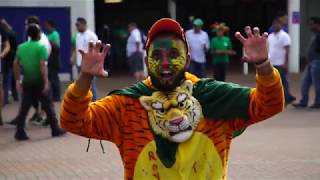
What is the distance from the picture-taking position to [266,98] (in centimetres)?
297

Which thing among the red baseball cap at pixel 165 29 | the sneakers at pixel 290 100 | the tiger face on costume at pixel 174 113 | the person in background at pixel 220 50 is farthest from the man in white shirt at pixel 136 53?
the tiger face on costume at pixel 174 113

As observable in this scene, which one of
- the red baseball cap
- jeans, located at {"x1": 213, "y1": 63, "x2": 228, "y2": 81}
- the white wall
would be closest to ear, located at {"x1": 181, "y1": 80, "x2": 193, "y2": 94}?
the red baseball cap

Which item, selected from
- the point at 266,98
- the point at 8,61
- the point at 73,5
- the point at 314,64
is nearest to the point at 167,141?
the point at 266,98

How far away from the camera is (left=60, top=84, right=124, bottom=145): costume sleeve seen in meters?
2.96

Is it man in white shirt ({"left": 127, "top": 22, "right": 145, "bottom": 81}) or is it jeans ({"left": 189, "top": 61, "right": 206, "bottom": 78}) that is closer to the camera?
jeans ({"left": 189, "top": 61, "right": 206, "bottom": 78})

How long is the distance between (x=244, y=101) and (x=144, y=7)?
20.6m

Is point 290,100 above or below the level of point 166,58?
below

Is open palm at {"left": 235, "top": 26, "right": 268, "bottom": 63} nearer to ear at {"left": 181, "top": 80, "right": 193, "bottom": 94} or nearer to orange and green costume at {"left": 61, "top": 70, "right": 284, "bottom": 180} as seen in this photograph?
orange and green costume at {"left": 61, "top": 70, "right": 284, "bottom": 180}

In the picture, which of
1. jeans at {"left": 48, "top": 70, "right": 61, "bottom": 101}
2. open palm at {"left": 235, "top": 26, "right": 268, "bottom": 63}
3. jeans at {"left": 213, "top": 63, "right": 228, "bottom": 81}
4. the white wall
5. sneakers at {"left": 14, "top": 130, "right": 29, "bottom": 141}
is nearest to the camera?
open palm at {"left": 235, "top": 26, "right": 268, "bottom": 63}

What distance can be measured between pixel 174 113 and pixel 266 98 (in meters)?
0.43

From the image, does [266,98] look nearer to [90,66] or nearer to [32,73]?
[90,66]

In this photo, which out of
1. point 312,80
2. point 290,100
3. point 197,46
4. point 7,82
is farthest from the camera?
point 197,46

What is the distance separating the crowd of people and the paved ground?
56 cm

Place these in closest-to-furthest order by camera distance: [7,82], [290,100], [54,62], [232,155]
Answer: [232,155] < [290,100] < [54,62] < [7,82]
